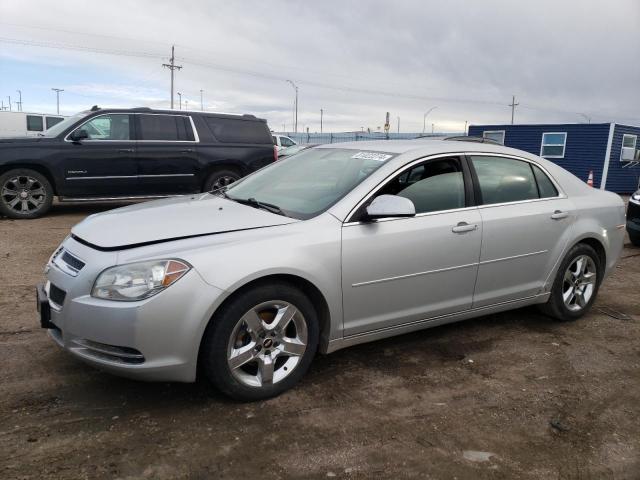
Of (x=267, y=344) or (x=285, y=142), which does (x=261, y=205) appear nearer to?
(x=267, y=344)

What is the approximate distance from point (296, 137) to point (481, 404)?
166ft

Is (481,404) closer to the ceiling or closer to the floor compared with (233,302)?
closer to the floor

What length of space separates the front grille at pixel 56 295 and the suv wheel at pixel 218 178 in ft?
21.9

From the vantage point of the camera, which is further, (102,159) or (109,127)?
(109,127)

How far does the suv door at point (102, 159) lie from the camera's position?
28.7 ft

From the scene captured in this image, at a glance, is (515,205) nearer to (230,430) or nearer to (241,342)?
(241,342)

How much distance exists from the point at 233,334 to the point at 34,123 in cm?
2507

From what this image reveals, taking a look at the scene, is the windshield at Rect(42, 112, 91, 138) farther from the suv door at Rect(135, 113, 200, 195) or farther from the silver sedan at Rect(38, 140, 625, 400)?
the silver sedan at Rect(38, 140, 625, 400)

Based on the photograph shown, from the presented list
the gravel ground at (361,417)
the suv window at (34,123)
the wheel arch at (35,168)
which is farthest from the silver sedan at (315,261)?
the suv window at (34,123)

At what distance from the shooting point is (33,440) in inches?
105

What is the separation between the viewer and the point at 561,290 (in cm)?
453

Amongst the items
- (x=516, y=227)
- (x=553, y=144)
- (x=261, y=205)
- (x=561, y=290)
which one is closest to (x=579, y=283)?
(x=561, y=290)

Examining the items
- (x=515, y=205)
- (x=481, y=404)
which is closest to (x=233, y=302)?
(x=481, y=404)

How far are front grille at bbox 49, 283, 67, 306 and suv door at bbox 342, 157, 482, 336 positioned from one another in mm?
1587
